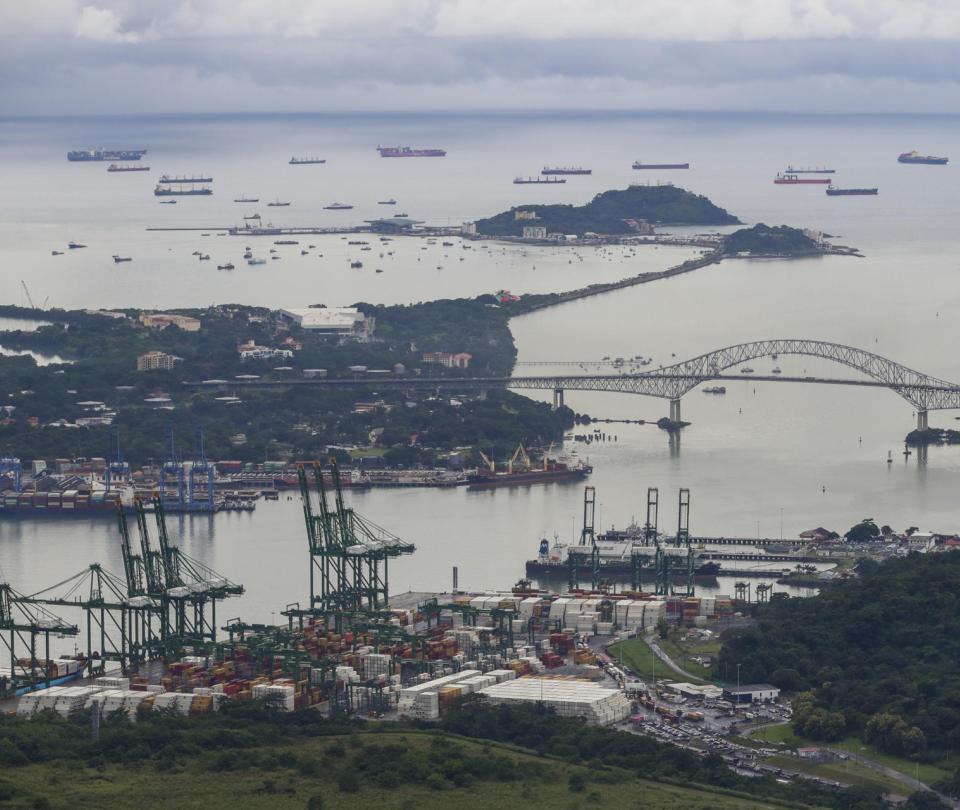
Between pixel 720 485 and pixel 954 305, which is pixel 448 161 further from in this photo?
pixel 720 485

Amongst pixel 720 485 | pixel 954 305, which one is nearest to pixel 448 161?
pixel 954 305

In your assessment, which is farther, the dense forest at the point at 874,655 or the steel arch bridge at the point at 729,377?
the steel arch bridge at the point at 729,377

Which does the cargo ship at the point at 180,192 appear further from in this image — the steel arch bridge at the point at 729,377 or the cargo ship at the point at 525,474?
the cargo ship at the point at 525,474

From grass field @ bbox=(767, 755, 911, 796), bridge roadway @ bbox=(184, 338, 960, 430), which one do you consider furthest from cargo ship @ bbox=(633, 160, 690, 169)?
grass field @ bbox=(767, 755, 911, 796)

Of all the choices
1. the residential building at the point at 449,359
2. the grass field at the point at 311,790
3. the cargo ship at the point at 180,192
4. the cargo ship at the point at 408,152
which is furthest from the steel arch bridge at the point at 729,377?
the cargo ship at the point at 408,152

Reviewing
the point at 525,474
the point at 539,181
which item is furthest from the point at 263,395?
the point at 539,181

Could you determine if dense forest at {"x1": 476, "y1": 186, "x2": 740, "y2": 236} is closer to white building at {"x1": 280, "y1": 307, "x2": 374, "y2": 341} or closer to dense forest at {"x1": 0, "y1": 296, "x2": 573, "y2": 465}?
dense forest at {"x1": 0, "y1": 296, "x2": 573, "y2": 465}
